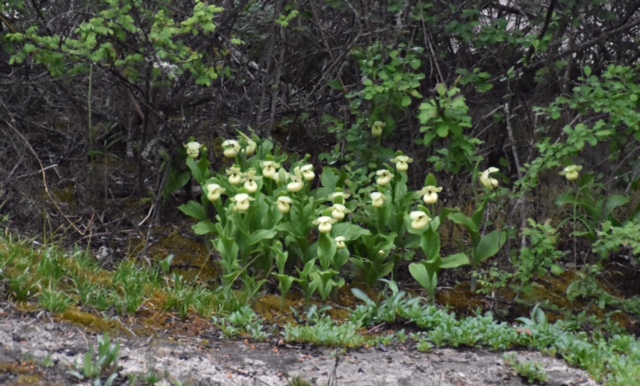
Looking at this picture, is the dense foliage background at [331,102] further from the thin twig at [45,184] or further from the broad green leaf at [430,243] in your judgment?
the broad green leaf at [430,243]

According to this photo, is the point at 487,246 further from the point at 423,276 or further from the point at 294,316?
the point at 294,316

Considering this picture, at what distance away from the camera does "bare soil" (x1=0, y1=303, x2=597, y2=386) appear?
3.94 m

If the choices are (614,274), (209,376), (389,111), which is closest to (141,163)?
(389,111)

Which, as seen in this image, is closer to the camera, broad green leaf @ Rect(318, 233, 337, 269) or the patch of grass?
the patch of grass

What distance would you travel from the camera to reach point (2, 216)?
5910mm

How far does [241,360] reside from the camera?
4.45m

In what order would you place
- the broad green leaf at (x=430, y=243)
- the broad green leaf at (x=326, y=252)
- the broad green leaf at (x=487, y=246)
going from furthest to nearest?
the broad green leaf at (x=487, y=246) < the broad green leaf at (x=430, y=243) < the broad green leaf at (x=326, y=252)

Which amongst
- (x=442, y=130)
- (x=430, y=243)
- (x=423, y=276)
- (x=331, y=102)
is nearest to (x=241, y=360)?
(x=423, y=276)

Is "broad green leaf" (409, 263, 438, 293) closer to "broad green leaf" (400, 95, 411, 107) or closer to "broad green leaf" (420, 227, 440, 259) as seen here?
"broad green leaf" (420, 227, 440, 259)

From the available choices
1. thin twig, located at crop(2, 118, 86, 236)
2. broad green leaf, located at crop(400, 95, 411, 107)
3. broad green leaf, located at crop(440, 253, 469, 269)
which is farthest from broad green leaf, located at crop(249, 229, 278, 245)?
broad green leaf, located at crop(400, 95, 411, 107)

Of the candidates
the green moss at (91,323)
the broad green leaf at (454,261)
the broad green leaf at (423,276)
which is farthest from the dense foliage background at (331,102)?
the green moss at (91,323)

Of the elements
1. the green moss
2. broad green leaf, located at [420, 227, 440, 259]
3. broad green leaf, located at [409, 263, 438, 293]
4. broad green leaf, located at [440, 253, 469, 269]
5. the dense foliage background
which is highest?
the dense foliage background

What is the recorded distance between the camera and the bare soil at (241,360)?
394 cm

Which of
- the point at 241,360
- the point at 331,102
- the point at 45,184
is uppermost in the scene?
the point at 331,102
